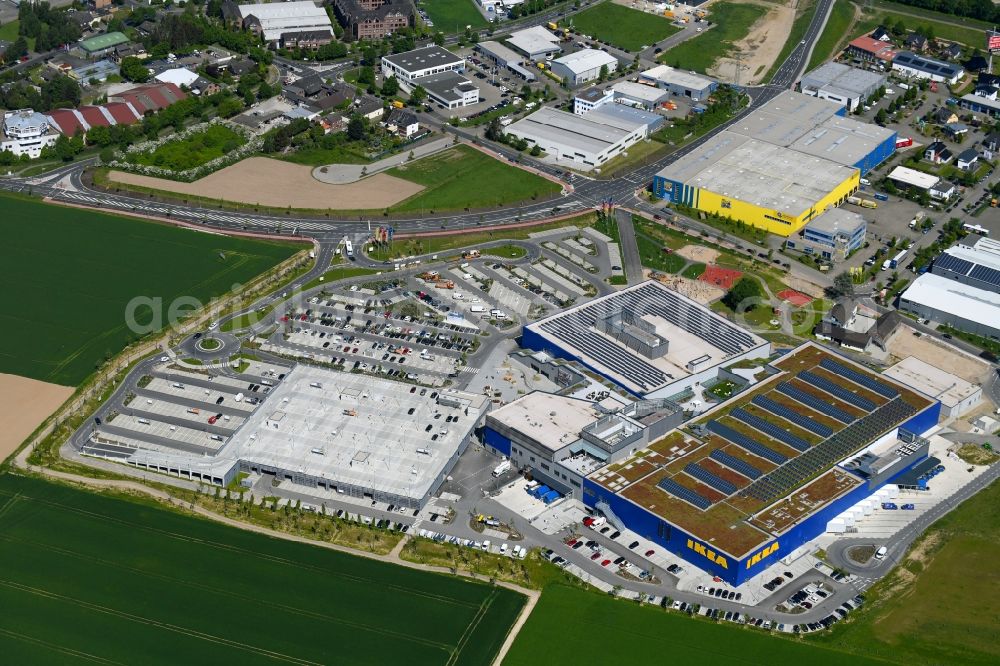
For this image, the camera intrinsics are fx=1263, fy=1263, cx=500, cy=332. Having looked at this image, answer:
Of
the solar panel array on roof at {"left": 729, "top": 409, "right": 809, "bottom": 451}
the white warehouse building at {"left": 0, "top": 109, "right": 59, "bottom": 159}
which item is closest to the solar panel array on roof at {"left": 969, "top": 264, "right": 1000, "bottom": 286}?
the solar panel array on roof at {"left": 729, "top": 409, "right": 809, "bottom": 451}

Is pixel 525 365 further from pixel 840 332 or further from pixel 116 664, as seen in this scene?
pixel 116 664

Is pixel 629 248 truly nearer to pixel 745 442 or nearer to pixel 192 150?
pixel 745 442

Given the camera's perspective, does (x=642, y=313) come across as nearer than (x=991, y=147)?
Yes

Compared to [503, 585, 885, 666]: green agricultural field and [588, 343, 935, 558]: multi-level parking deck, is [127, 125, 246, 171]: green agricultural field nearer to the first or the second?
[588, 343, 935, 558]: multi-level parking deck

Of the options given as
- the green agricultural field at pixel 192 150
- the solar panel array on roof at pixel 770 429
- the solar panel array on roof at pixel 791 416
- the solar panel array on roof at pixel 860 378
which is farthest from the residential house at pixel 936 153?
the green agricultural field at pixel 192 150

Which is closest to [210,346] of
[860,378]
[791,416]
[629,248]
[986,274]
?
[629,248]

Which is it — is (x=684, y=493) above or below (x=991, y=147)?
above

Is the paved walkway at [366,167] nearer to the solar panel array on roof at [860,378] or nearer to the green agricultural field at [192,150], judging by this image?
the green agricultural field at [192,150]
